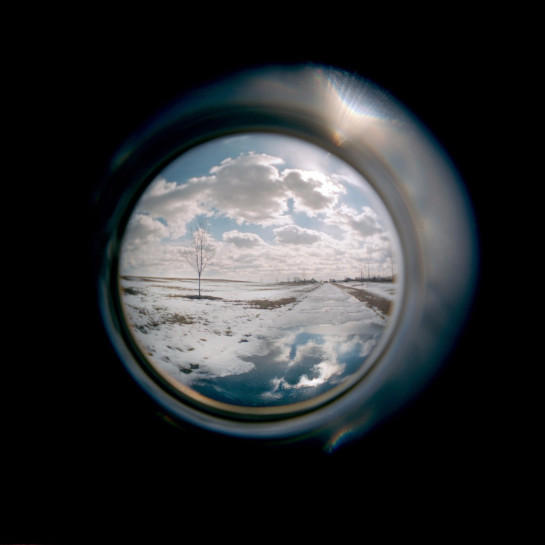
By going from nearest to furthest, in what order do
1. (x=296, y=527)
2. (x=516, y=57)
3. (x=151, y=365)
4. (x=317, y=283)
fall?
1. (x=516, y=57)
2. (x=296, y=527)
3. (x=151, y=365)
4. (x=317, y=283)

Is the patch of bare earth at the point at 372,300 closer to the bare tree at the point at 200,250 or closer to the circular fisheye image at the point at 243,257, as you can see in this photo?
the circular fisheye image at the point at 243,257

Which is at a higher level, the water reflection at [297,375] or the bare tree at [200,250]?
the bare tree at [200,250]

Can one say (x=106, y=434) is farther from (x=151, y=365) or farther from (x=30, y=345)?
(x=30, y=345)

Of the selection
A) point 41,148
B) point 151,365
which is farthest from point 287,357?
point 41,148

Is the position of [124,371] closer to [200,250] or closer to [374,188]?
[200,250]

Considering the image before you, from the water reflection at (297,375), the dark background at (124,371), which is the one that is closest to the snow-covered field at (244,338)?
the water reflection at (297,375)
